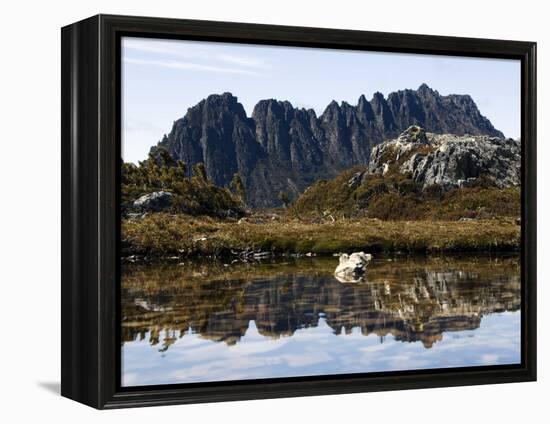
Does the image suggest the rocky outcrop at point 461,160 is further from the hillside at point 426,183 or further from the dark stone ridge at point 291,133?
the dark stone ridge at point 291,133

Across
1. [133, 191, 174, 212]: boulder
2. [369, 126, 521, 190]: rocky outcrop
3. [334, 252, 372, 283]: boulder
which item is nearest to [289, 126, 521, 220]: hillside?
[369, 126, 521, 190]: rocky outcrop

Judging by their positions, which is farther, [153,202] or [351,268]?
[351,268]

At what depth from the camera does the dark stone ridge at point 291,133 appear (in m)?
12.1

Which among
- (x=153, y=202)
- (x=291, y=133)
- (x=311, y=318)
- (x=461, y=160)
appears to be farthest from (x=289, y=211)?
(x=461, y=160)

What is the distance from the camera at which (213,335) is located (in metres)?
11.8

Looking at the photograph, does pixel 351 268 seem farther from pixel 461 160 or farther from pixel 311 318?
pixel 461 160

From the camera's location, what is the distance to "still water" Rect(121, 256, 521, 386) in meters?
11.6

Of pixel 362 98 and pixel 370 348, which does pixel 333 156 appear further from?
pixel 370 348

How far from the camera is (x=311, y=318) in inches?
482

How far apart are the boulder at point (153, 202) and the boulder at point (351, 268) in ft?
6.06

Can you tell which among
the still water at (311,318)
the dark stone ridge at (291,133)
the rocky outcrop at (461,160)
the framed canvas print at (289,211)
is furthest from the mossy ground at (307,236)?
the rocky outcrop at (461,160)

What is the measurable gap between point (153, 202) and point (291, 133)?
1622mm

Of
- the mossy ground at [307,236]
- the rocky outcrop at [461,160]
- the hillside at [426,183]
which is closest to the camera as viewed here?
the mossy ground at [307,236]

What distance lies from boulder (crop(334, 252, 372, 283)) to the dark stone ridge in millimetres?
828
